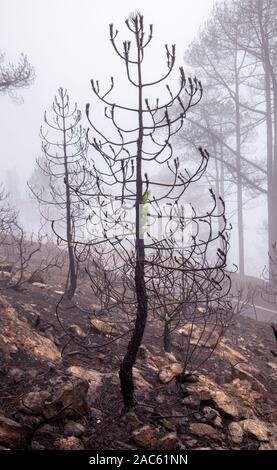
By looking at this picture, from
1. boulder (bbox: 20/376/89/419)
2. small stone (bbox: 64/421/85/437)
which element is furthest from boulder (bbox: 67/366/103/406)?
small stone (bbox: 64/421/85/437)

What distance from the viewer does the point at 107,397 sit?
3365 mm

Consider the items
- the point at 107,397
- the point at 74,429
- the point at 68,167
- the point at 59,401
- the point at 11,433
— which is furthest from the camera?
the point at 68,167

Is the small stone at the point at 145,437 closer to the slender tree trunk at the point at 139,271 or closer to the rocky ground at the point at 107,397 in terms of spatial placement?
the rocky ground at the point at 107,397

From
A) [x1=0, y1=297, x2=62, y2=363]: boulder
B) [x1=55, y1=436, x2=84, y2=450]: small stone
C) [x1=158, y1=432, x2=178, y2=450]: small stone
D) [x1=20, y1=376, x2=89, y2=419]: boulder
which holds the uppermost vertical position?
[x1=0, y1=297, x2=62, y2=363]: boulder

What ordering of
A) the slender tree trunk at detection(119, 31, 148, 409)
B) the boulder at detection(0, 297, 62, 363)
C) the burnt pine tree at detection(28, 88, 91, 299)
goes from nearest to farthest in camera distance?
the slender tree trunk at detection(119, 31, 148, 409)
the boulder at detection(0, 297, 62, 363)
the burnt pine tree at detection(28, 88, 91, 299)

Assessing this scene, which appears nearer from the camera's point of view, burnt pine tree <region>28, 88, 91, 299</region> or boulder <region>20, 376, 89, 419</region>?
boulder <region>20, 376, 89, 419</region>

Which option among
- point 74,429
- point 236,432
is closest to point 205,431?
point 236,432

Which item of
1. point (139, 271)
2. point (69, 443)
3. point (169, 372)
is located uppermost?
point (139, 271)

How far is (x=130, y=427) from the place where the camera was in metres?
2.95

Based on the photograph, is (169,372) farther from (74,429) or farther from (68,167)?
(68,167)

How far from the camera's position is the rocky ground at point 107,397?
2775 mm

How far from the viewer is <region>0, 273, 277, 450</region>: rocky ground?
2.78 metres

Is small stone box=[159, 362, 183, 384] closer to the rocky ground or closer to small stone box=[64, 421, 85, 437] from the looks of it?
the rocky ground
